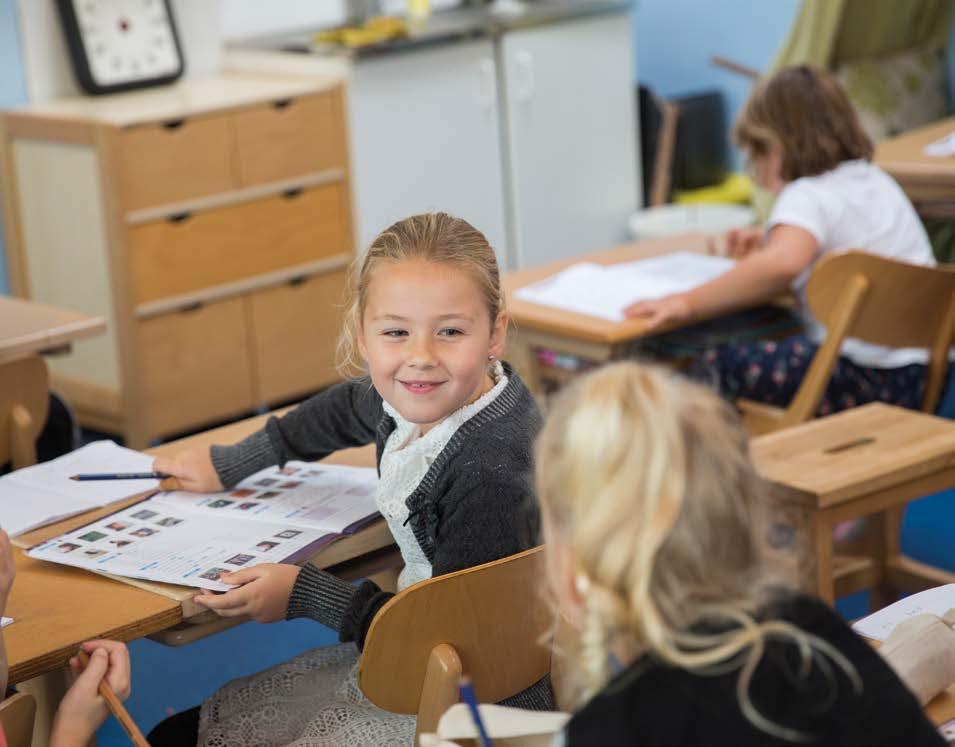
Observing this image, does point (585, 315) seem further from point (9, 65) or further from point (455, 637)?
point (9, 65)

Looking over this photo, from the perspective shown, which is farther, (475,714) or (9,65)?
(9,65)

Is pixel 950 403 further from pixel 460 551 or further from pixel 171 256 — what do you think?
pixel 460 551

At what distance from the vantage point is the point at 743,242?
3.45 meters

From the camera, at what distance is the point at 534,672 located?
5.27 ft

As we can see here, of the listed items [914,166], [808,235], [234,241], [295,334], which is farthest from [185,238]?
[914,166]

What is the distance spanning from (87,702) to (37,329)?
52.5 inches

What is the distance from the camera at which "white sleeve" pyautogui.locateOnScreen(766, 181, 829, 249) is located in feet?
10.4

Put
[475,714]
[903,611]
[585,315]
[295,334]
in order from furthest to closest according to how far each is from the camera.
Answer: [295,334] < [585,315] < [903,611] < [475,714]

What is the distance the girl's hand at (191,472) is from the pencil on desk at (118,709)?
46 centimetres

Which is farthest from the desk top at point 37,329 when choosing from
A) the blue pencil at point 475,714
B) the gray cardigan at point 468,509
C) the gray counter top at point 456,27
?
the gray counter top at point 456,27

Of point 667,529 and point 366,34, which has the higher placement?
point 366,34

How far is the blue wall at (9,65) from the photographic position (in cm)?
430

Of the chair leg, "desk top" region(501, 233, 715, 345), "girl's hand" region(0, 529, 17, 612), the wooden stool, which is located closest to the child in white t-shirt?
"desk top" region(501, 233, 715, 345)

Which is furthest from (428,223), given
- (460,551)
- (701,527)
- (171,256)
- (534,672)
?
(171,256)
